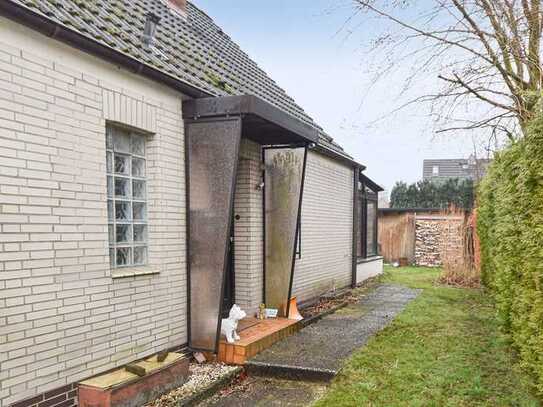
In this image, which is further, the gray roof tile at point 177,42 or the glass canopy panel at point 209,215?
the glass canopy panel at point 209,215

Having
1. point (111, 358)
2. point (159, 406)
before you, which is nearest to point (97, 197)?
point (111, 358)

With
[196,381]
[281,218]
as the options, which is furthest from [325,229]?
[196,381]

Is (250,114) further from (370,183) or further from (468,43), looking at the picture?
(370,183)

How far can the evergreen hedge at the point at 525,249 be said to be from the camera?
3834 millimetres

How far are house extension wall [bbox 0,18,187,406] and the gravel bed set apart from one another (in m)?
0.52

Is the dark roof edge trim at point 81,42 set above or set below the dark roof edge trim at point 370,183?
above

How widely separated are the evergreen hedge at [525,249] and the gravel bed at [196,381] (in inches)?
124

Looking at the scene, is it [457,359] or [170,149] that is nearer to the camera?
[170,149]

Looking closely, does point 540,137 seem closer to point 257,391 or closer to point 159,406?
point 257,391

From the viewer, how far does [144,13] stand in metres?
6.09

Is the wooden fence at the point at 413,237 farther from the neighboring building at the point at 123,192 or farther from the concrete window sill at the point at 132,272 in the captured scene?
the concrete window sill at the point at 132,272

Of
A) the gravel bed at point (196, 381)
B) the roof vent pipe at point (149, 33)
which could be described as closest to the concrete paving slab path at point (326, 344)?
the gravel bed at point (196, 381)

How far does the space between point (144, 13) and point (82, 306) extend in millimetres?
4328

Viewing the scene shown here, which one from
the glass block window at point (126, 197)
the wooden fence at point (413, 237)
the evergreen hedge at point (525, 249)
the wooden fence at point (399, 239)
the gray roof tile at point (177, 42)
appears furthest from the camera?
the wooden fence at point (399, 239)
